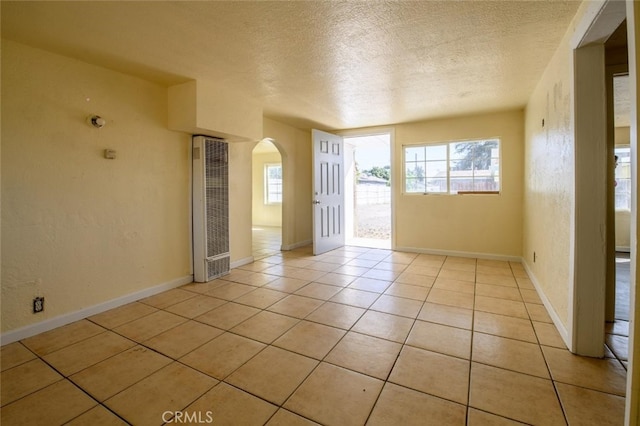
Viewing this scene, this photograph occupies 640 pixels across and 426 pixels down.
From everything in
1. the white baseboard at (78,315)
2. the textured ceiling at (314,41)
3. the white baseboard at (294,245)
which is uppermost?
the textured ceiling at (314,41)

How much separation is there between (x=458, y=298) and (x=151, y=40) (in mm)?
3520

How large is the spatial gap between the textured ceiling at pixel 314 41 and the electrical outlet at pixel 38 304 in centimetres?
197

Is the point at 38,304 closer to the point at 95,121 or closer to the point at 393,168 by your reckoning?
the point at 95,121

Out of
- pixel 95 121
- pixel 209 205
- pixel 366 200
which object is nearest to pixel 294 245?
pixel 209 205

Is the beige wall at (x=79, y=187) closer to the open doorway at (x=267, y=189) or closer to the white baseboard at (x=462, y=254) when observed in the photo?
the white baseboard at (x=462, y=254)

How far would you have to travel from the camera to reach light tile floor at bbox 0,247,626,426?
4.79 feet

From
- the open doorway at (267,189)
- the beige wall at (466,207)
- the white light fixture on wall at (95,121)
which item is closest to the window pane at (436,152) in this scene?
the beige wall at (466,207)

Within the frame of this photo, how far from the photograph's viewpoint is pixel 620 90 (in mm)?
3143

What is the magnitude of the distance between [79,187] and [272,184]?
645 centimetres

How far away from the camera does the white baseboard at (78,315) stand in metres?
2.17

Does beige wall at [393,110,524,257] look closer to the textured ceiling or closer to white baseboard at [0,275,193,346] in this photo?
the textured ceiling

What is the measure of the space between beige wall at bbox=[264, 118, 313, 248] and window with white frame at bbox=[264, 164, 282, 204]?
3095mm

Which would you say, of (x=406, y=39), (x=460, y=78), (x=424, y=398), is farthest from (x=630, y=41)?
(x=460, y=78)

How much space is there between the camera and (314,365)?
184cm
